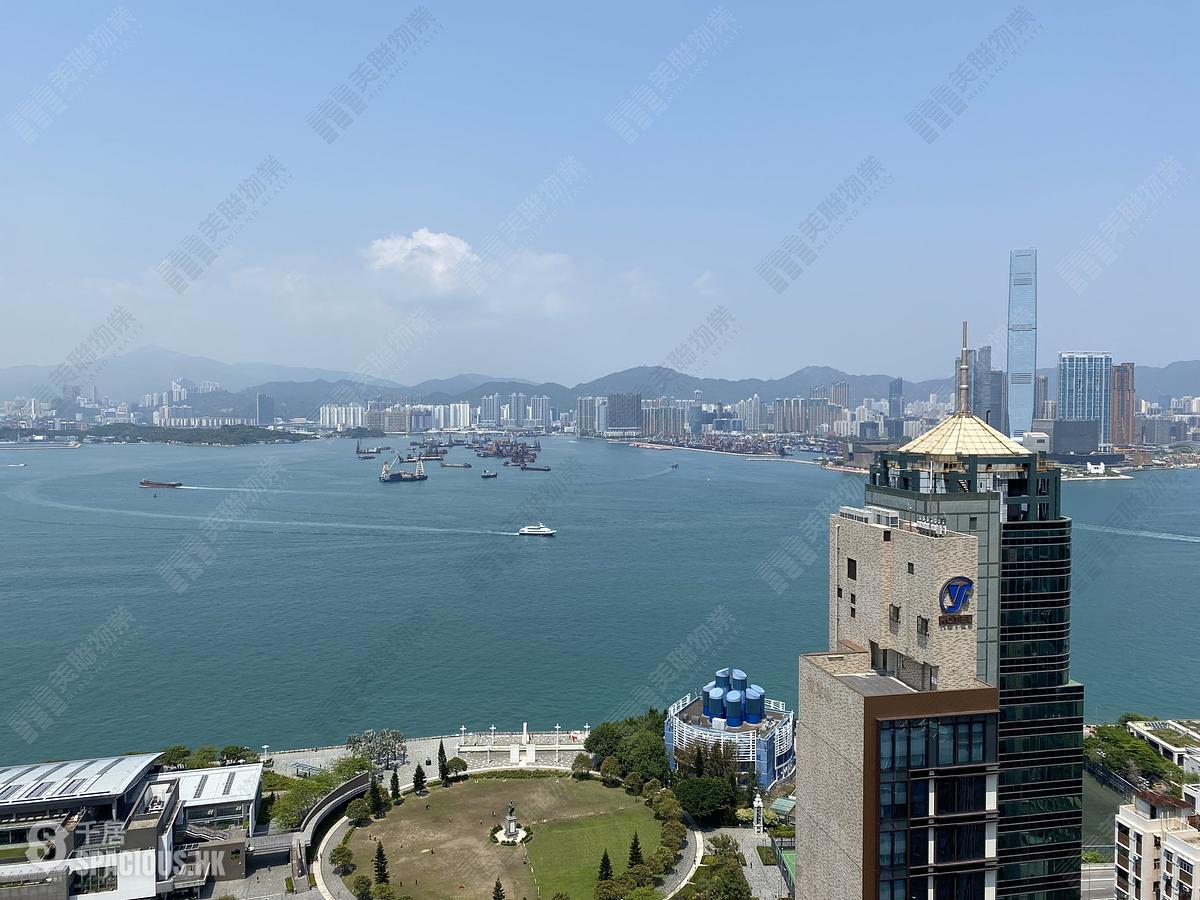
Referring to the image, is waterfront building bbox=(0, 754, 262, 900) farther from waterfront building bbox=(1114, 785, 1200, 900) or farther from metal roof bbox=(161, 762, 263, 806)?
waterfront building bbox=(1114, 785, 1200, 900)

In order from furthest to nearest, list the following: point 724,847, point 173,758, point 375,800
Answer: point 173,758 < point 375,800 < point 724,847

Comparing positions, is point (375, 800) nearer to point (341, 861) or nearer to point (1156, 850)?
point (341, 861)

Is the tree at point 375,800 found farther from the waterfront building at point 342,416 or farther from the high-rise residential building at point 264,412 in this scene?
the high-rise residential building at point 264,412

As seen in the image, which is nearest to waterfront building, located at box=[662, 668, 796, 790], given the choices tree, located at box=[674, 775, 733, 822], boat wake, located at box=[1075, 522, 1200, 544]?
tree, located at box=[674, 775, 733, 822]

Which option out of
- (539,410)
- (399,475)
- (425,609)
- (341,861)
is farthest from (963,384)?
(539,410)

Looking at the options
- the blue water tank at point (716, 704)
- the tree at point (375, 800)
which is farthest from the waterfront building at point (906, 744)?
the tree at point (375, 800)
